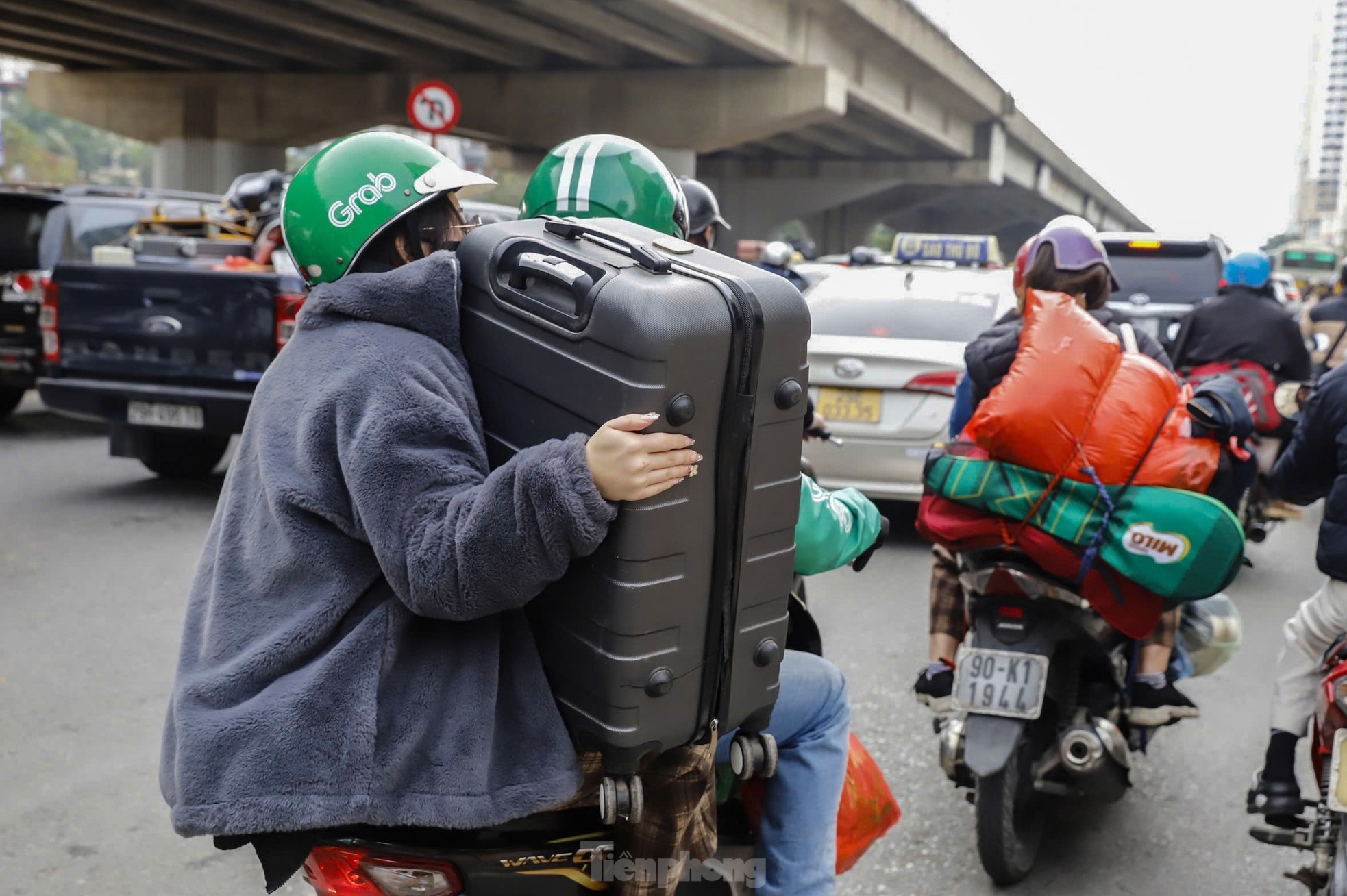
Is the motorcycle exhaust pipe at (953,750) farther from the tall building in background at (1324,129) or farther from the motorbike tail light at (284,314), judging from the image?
the tall building in background at (1324,129)

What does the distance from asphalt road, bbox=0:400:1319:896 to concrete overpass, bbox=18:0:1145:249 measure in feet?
46.7

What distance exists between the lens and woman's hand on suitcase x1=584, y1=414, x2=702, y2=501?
5.73 feet

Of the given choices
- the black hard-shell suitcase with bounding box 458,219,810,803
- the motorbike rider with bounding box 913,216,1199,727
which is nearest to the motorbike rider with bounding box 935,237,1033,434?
the motorbike rider with bounding box 913,216,1199,727

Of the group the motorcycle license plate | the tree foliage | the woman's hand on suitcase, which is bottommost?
the motorcycle license plate

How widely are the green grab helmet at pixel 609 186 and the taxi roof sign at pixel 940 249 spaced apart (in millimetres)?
12696

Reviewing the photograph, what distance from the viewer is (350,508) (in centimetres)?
187

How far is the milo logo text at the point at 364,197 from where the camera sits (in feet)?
6.97

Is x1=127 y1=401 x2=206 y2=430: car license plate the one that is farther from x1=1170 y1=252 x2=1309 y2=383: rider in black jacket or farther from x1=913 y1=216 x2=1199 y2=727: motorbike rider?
x1=1170 y1=252 x2=1309 y2=383: rider in black jacket

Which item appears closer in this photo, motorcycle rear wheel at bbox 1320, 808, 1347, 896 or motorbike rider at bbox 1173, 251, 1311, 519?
motorcycle rear wheel at bbox 1320, 808, 1347, 896

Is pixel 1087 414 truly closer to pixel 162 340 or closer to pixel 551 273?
pixel 551 273

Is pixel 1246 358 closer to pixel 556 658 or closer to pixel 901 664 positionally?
pixel 901 664

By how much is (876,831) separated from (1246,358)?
21.5 feet

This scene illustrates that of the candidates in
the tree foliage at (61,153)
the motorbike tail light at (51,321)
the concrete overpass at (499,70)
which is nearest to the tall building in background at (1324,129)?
the tree foliage at (61,153)

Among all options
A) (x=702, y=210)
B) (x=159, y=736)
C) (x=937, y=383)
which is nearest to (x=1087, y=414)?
(x=702, y=210)
